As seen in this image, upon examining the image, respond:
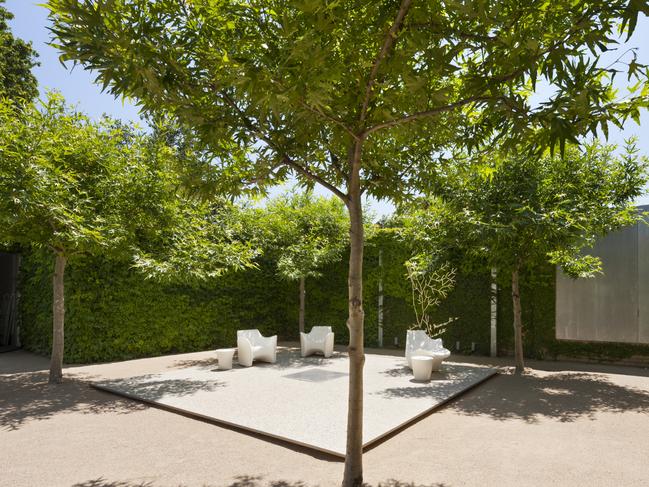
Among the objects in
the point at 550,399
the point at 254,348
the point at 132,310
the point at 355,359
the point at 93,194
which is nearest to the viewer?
the point at 355,359

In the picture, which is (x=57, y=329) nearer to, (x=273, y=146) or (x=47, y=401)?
(x=47, y=401)

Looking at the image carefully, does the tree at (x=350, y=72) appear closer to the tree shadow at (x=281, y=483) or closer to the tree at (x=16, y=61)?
the tree shadow at (x=281, y=483)

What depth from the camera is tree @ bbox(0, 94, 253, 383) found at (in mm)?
5875

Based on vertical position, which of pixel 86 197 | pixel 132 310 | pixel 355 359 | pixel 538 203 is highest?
pixel 538 203

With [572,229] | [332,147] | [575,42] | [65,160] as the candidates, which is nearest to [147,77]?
[332,147]

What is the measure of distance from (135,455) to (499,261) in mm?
6459

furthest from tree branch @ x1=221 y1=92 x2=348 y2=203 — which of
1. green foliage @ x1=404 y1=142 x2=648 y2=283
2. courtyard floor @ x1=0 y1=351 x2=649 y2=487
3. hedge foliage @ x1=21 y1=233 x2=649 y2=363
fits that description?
hedge foliage @ x1=21 y1=233 x2=649 y2=363

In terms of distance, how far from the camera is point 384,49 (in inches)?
110

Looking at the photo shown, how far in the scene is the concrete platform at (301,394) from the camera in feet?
15.6

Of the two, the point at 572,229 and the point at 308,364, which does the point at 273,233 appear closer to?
the point at 308,364

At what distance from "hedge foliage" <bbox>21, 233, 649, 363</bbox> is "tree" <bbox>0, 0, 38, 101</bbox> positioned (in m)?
8.60

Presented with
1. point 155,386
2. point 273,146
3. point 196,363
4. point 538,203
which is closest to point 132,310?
point 196,363

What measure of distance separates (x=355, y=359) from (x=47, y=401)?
499cm

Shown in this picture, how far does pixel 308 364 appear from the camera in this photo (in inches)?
360
